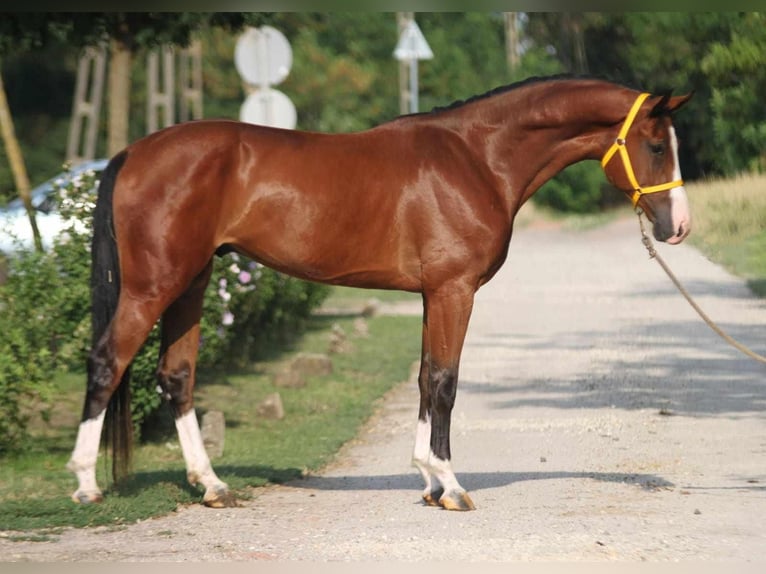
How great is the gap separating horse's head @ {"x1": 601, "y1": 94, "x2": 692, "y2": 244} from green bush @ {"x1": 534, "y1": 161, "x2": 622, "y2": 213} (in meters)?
29.4

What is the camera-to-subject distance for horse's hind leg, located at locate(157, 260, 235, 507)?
26.2 feet

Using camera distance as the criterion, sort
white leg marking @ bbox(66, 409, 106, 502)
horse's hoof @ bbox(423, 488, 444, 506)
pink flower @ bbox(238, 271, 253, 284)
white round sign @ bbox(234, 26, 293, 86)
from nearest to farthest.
Result: white leg marking @ bbox(66, 409, 106, 502)
horse's hoof @ bbox(423, 488, 444, 506)
pink flower @ bbox(238, 271, 253, 284)
white round sign @ bbox(234, 26, 293, 86)

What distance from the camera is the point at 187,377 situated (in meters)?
8.05

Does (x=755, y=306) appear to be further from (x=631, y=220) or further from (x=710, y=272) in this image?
(x=631, y=220)

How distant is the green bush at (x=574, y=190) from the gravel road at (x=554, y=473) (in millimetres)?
20362

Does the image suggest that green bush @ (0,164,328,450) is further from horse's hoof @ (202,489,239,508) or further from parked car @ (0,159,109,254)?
horse's hoof @ (202,489,239,508)

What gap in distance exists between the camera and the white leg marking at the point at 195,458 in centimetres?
797

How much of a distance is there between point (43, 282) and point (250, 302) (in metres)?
3.75

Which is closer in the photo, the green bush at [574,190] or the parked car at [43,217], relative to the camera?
the parked car at [43,217]

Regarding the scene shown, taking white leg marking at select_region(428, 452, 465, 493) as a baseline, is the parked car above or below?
above

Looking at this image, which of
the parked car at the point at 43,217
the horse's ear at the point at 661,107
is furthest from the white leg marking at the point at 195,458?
the horse's ear at the point at 661,107

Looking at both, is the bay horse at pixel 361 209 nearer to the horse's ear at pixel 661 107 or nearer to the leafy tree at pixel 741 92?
the horse's ear at pixel 661 107

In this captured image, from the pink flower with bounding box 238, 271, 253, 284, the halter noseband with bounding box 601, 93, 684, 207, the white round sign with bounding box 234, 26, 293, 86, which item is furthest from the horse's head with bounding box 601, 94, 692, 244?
the white round sign with bounding box 234, 26, 293, 86

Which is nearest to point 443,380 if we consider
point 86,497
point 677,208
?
point 677,208
